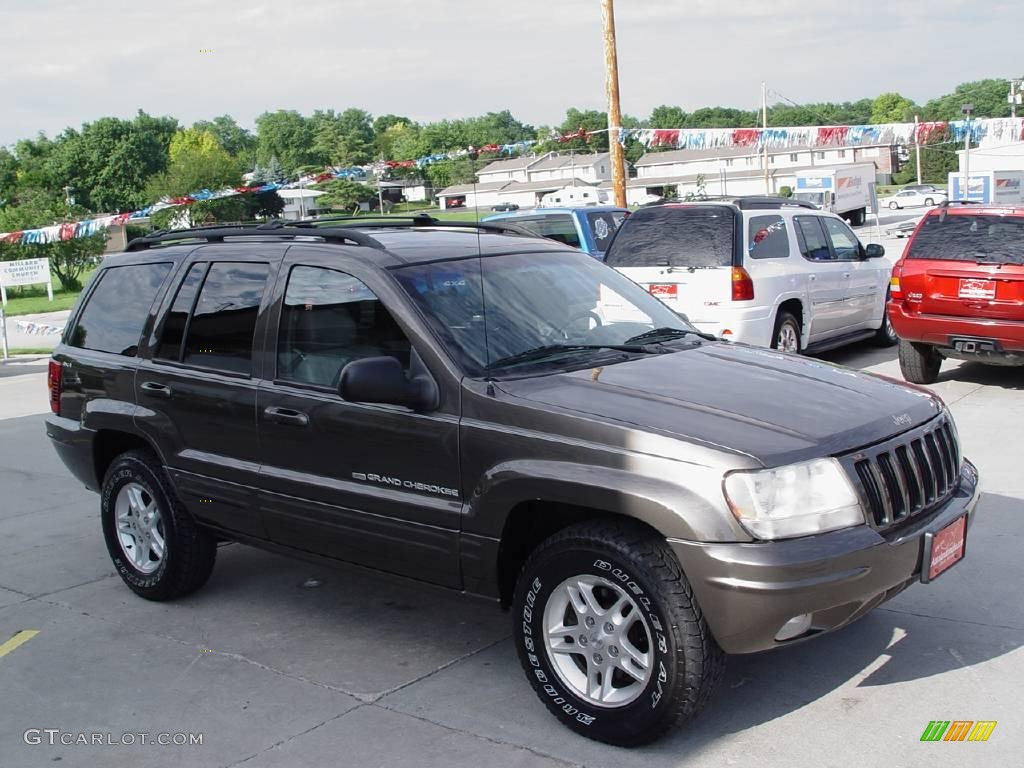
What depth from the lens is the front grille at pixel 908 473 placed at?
3.65 meters

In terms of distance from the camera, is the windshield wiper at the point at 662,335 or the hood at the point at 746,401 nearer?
the hood at the point at 746,401

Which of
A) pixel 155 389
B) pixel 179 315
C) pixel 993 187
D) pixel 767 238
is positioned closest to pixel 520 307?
pixel 179 315

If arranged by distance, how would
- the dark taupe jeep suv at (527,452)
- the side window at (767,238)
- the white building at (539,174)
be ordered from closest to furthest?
1. the dark taupe jeep suv at (527,452)
2. the side window at (767,238)
3. the white building at (539,174)

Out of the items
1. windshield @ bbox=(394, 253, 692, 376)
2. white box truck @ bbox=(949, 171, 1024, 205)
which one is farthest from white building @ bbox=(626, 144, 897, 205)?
windshield @ bbox=(394, 253, 692, 376)

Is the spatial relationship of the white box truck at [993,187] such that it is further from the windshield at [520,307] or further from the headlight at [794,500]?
the headlight at [794,500]

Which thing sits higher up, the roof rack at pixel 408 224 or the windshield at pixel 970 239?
the roof rack at pixel 408 224

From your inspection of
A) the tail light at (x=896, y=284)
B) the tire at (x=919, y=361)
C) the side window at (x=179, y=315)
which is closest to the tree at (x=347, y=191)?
the tail light at (x=896, y=284)

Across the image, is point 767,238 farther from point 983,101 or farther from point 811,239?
point 983,101

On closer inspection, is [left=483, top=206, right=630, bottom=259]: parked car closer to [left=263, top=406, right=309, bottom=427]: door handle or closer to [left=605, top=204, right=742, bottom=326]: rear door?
[left=605, top=204, right=742, bottom=326]: rear door

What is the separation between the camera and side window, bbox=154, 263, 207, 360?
5309mm

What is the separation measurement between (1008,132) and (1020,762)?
22.6m

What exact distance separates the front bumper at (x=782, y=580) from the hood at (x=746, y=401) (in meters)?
0.29

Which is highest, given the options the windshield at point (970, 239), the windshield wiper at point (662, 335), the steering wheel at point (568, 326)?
the steering wheel at point (568, 326)

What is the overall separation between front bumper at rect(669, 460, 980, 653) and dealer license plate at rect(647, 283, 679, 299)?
695 centimetres
